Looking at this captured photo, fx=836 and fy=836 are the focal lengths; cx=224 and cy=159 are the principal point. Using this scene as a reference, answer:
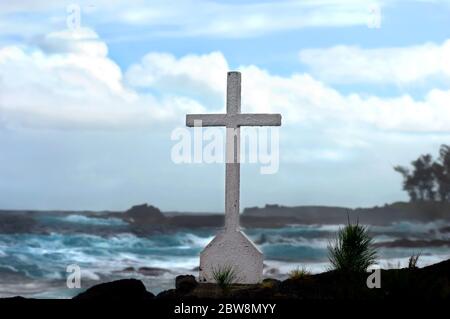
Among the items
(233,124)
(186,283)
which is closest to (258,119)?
(233,124)

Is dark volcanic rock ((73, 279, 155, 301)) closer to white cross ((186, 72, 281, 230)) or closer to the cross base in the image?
the cross base

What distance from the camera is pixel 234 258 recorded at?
40.8 ft

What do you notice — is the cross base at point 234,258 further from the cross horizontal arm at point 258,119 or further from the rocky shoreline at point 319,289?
the cross horizontal arm at point 258,119

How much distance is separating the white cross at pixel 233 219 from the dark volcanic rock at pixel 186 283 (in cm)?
18

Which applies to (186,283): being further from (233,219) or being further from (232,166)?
(232,166)

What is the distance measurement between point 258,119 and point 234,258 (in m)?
2.11
